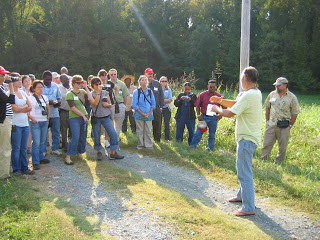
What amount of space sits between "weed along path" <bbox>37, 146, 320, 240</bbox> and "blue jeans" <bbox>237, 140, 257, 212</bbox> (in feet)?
0.78

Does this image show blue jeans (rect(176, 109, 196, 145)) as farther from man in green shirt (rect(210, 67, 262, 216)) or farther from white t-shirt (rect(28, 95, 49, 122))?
man in green shirt (rect(210, 67, 262, 216))

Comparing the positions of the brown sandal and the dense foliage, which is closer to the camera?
the brown sandal

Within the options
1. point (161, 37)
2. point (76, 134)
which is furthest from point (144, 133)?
point (161, 37)

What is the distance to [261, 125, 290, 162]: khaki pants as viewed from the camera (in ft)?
23.6

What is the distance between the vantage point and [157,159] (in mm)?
7551

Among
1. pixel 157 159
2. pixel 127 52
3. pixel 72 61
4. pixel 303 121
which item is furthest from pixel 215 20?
pixel 157 159

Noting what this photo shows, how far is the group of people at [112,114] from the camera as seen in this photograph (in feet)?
14.5

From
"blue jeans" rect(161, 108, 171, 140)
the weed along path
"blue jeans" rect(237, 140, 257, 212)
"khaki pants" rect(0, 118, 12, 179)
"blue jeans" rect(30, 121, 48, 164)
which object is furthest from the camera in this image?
"blue jeans" rect(161, 108, 171, 140)

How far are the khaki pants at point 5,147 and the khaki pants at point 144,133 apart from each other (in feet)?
11.5

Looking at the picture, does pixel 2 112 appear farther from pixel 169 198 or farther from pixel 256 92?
pixel 256 92

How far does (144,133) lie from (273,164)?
3382 mm

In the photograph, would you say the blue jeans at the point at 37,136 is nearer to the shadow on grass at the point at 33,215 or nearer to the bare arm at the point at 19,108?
the bare arm at the point at 19,108

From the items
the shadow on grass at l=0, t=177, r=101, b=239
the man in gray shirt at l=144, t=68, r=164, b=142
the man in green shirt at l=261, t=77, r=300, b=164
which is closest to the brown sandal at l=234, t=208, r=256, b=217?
the shadow on grass at l=0, t=177, r=101, b=239

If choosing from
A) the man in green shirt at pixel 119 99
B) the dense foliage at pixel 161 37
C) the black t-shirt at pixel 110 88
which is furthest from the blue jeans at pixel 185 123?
the dense foliage at pixel 161 37
